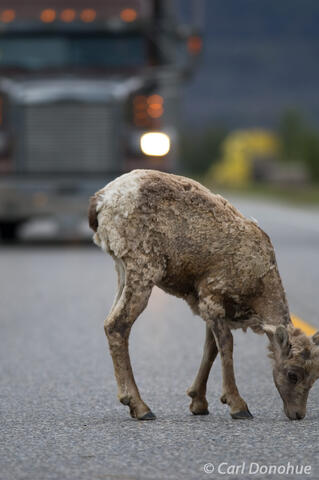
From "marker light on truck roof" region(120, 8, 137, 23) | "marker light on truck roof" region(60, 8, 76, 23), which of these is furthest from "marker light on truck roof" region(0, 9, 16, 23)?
"marker light on truck roof" region(120, 8, 137, 23)

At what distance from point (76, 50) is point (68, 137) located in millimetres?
1192

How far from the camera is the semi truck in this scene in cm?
1584

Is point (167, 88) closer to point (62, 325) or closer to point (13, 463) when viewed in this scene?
point (62, 325)

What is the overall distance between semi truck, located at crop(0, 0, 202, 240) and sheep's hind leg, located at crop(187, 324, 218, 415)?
979 cm

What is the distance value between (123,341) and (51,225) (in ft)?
56.8

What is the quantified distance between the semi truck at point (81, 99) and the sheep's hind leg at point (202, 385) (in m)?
9.79

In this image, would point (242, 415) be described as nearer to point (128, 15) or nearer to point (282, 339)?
point (282, 339)

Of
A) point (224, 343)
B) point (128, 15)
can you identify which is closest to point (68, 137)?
point (128, 15)

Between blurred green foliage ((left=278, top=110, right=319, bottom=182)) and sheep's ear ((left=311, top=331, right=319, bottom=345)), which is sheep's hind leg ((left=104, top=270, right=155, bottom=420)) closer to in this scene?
sheep's ear ((left=311, top=331, right=319, bottom=345))

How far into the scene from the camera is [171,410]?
6.04m

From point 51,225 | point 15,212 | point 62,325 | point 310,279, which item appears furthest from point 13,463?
point 51,225

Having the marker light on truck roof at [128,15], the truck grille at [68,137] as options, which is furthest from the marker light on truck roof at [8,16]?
the marker light on truck roof at [128,15]

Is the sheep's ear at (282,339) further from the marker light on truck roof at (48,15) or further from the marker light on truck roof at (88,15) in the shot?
the marker light on truck roof at (48,15)

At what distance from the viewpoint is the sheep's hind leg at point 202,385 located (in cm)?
593
